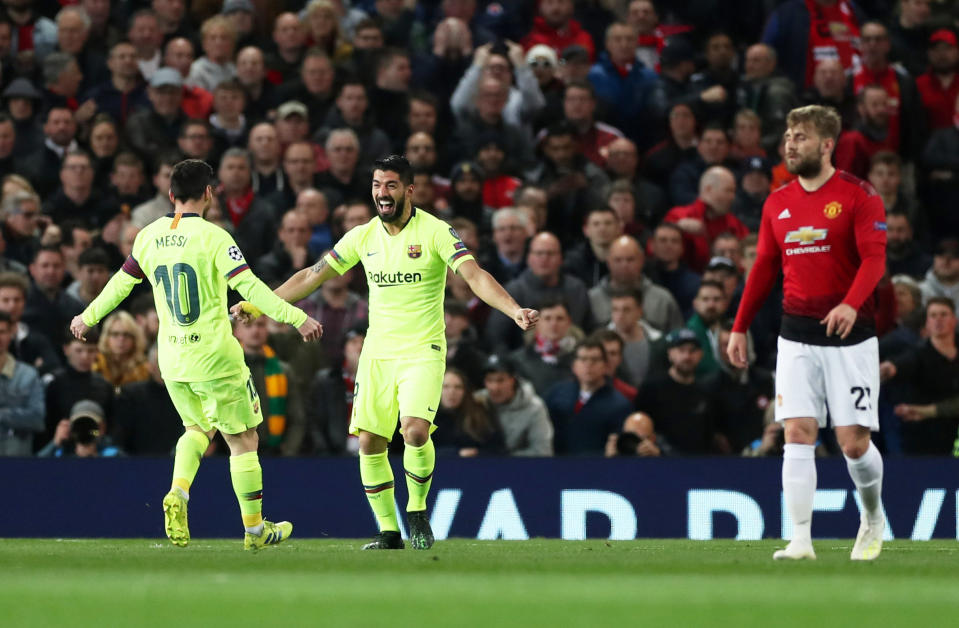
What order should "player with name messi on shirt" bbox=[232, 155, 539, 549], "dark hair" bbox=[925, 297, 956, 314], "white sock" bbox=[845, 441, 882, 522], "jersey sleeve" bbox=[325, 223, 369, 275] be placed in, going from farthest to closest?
1. "dark hair" bbox=[925, 297, 956, 314]
2. "jersey sleeve" bbox=[325, 223, 369, 275]
3. "player with name messi on shirt" bbox=[232, 155, 539, 549]
4. "white sock" bbox=[845, 441, 882, 522]

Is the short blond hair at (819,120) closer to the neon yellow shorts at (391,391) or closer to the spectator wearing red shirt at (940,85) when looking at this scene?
the neon yellow shorts at (391,391)

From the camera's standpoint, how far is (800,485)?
9.70 meters

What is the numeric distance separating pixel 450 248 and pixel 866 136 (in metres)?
8.03

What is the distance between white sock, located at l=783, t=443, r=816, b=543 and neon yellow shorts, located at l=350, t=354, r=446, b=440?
8.35ft

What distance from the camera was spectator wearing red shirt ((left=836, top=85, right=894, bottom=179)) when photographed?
17.9 meters

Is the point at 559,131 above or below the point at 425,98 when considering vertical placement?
below

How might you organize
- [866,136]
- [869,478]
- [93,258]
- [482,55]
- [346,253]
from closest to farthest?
1. [869,478]
2. [346,253]
3. [93,258]
4. [866,136]
5. [482,55]

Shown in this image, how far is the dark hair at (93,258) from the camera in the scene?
1568cm

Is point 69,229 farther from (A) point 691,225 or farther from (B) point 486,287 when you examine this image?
(B) point 486,287

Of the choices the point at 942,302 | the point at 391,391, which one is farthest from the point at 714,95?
the point at 391,391

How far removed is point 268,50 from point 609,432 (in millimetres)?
6679

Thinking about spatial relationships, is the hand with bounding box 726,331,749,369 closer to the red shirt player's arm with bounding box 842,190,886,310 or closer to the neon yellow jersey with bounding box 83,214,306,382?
the red shirt player's arm with bounding box 842,190,886,310

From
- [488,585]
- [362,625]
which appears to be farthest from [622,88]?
[362,625]

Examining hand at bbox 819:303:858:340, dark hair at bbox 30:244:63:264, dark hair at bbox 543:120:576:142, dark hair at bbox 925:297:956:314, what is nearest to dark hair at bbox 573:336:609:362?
dark hair at bbox 925:297:956:314
